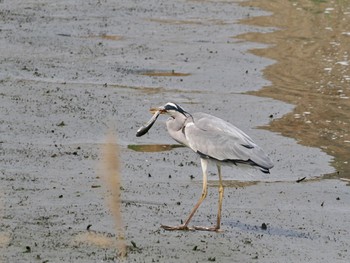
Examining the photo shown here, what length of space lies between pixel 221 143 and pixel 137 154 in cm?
242

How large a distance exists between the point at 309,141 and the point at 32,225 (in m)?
4.38

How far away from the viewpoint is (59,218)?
762cm

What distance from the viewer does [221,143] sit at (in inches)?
301

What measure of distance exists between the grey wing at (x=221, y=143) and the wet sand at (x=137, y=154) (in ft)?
1.79

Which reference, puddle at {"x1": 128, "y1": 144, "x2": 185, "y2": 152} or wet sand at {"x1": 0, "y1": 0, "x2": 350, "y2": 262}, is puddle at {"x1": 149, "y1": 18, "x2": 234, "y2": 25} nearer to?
wet sand at {"x1": 0, "y1": 0, "x2": 350, "y2": 262}

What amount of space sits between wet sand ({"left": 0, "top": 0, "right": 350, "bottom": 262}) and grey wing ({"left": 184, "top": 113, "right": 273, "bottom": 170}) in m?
0.55

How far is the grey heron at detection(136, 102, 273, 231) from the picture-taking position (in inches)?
298

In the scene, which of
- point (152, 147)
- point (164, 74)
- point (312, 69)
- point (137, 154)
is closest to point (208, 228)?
point (137, 154)

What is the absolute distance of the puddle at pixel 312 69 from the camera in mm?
11391

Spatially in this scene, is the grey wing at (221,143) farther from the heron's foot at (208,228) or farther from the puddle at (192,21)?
the puddle at (192,21)

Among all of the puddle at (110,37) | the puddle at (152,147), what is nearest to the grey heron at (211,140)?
the puddle at (152,147)

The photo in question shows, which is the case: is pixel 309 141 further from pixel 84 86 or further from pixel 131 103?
pixel 84 86

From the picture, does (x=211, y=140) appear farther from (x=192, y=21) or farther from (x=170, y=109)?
(x=192, y=21)

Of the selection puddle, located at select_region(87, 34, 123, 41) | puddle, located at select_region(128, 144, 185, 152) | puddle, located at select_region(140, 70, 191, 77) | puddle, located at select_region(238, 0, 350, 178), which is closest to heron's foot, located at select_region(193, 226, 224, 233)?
puddle, located at select_region(238, 0, 350, 178)
